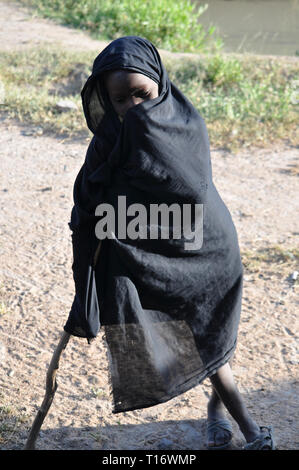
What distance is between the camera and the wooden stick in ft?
6.88

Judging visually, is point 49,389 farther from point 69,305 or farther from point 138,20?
point 138,20

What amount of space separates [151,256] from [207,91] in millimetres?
4382

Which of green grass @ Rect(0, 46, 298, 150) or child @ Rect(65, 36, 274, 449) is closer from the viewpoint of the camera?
Result: child @ Rect(65, 36, 274, 449)

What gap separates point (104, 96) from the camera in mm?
1941

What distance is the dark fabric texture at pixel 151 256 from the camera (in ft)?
6.30

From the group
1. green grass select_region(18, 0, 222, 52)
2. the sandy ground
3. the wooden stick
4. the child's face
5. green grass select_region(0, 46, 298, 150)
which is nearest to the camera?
the child's face

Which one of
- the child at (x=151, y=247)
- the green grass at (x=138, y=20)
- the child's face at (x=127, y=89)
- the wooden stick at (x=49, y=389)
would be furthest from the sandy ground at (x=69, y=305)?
the green grass at (x=138, y=20)

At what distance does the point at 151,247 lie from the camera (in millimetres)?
2037

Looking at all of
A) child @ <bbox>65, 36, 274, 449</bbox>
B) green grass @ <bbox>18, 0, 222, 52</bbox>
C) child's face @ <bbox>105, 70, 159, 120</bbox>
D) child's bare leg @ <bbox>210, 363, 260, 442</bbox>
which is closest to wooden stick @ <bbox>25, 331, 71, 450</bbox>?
child @ <bbox>65, 36, 274, 449</bbox>

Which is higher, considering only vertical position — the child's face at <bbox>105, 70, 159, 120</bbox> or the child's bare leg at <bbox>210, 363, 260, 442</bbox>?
the child's face at <bbox>105, 70, 159, 120</bbox>

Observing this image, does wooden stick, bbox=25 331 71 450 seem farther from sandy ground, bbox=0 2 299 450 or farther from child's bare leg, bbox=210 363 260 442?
child's bare leg, bbox=210 363 260 442

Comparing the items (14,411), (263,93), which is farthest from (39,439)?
(263,93)

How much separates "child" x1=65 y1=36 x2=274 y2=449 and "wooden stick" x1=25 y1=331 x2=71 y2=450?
48 mm

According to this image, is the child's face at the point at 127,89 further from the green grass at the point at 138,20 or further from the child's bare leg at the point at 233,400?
the green grass at the point at 138,20
